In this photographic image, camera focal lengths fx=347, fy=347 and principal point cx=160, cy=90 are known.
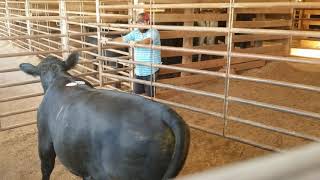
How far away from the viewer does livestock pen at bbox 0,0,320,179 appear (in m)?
3.25

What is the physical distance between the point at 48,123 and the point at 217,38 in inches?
208

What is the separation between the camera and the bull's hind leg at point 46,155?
2.68 metres

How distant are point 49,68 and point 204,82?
12.3 ft

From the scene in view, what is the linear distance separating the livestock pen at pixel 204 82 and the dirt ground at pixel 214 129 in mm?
11

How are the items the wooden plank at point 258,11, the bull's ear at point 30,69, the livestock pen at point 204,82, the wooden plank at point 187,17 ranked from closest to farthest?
the bull's ear at point 30,69, the livestock pen at point 204,82, the wooden plank at point 187,17, the wooden plank at point 258,11

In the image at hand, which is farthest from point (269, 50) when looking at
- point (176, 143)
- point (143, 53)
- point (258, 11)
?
point (176, 143)

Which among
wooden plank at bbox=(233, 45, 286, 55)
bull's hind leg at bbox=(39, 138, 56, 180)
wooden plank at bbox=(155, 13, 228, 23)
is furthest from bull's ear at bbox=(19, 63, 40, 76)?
wooden plank at bbox=(233, 45, 286, 55)

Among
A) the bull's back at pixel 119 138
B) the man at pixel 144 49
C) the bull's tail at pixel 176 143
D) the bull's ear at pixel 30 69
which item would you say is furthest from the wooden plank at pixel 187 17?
the bull's tail at pixel 176 143

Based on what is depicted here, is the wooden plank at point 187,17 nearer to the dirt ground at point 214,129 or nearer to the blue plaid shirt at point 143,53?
the blue plaid shirt at point 143,53

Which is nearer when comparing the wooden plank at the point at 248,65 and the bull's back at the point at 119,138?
the bull's back at the point at 119,138

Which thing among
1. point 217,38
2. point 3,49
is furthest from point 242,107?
point 3,49

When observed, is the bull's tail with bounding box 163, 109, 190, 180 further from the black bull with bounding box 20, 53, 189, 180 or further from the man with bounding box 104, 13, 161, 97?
the man with bounding box 104, 13, 161, 97

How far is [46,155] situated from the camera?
274 centimetres

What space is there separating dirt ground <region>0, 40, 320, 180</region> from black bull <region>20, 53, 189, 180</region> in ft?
3.62
